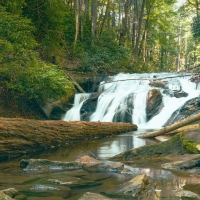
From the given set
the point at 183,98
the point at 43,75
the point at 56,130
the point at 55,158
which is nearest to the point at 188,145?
the point at 55,158

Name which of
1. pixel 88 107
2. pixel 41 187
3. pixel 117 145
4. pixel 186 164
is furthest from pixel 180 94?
pixel 41 187

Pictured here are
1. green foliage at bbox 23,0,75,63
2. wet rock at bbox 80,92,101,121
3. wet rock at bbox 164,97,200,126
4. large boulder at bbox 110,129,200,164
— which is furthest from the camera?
green foliage at bbox 23,0,75,63

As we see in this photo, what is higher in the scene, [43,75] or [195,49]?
[195,49]

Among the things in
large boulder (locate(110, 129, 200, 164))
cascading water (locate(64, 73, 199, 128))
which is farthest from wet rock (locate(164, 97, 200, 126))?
large boulder (locate(110, 129, 200, 164))

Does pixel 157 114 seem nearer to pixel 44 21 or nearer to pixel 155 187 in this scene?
pixel 44 21

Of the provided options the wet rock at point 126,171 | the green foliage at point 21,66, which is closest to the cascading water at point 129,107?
the green foliage at point 21,66

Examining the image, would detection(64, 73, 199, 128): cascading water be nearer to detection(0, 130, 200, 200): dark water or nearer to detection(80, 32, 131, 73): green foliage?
detection(80, 32, 131, 73): green foliage

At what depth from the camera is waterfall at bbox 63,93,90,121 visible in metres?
14.8

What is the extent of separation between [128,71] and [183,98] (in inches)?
321

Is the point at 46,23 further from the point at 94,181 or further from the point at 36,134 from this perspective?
the point at 94,181

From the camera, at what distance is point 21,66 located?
1108 cm

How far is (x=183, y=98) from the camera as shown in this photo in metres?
15.9

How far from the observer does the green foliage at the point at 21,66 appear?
1071 cm

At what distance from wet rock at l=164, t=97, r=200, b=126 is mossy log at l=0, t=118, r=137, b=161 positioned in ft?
16.4
